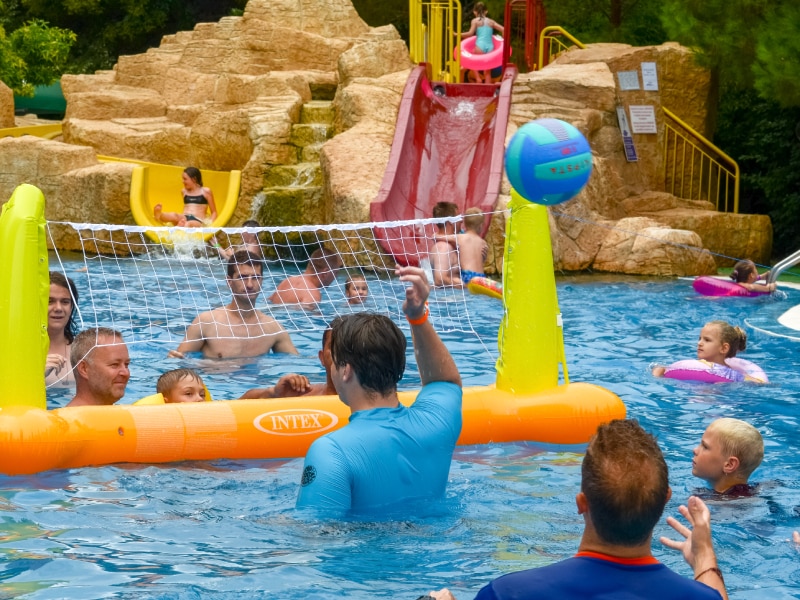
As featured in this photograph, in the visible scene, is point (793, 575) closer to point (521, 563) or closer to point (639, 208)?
point (521, 563)

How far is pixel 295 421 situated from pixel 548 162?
2.10m

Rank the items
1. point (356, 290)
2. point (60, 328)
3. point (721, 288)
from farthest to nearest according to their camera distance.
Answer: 1. point (721, 288)
2. point (356, 290)
3. point (60, 328)

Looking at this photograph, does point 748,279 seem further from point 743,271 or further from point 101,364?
point 101,364

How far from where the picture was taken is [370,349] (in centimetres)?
379

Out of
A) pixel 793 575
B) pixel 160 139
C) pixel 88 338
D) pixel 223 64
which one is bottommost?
pixel 793 575

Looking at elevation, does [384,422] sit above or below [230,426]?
above

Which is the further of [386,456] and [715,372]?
[715,372]

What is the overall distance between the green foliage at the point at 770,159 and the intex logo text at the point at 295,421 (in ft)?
43.3

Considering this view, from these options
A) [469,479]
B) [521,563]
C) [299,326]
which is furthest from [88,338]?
[299,326]

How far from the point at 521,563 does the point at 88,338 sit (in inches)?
108

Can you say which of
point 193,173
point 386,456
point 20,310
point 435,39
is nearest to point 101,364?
point 20,310

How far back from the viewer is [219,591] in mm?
3977

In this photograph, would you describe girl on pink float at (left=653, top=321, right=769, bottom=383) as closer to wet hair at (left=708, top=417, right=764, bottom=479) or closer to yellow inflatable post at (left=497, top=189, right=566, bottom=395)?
yellow inflatable post at (left=497, top=189, right=566, bottom=395)

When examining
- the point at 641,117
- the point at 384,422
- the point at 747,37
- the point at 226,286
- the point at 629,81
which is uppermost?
the point at 747,37
